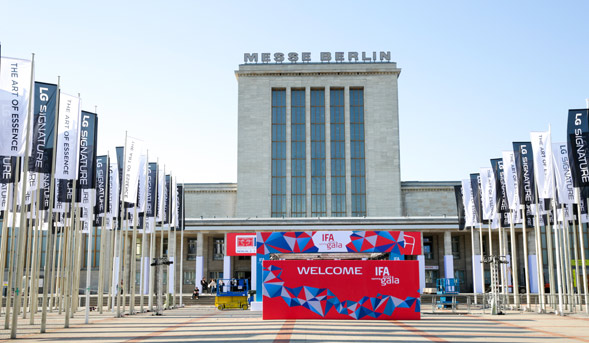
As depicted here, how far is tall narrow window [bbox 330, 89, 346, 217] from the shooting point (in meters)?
79.6

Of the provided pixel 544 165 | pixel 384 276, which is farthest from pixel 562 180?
pixel 384 276

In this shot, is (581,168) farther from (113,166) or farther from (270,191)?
(270,191)

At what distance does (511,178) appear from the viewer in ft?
132

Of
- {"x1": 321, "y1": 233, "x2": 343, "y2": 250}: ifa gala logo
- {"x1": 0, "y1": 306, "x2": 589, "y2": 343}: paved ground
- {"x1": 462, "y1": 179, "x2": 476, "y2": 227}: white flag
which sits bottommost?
{"x1": 0, "y1": 306, "x2": 589, "y2": 343}: paved ground

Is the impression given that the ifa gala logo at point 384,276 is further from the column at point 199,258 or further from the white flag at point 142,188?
the column at point 199,258

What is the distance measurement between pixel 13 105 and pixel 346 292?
16281mm

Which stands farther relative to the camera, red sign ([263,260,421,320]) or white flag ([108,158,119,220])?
white flag ([108,158,119,220])

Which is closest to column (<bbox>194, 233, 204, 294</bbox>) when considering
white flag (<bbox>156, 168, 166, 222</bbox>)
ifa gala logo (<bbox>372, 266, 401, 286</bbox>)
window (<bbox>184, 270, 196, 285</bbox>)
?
window (<bbox>184, 270, 196, 285</bbox>)

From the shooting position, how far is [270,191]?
7969cm

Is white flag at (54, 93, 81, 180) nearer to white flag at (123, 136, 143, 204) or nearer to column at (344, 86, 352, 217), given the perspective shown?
white flag at (123, 136, 143, 204)

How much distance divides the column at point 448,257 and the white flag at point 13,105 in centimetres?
4951

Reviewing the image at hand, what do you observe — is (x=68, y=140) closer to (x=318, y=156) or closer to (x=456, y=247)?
(x=318, y=156)

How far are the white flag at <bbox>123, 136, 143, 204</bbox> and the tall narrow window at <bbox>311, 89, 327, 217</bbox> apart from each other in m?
43.4

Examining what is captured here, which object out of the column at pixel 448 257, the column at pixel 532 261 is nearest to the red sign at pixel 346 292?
the column at pixel 448 257
